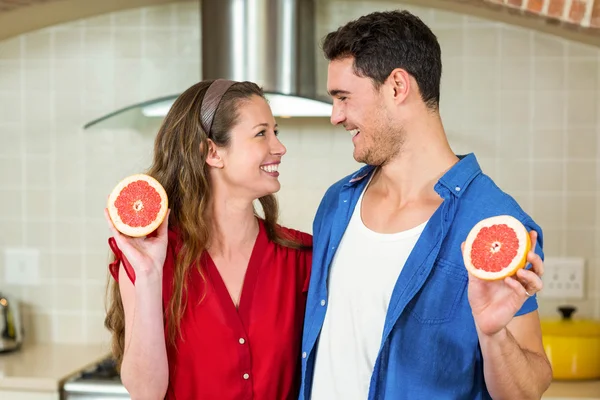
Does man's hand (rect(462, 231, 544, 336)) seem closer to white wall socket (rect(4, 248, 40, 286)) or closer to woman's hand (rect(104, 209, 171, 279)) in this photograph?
woman's hand (rect(104, 209, 171, 279))

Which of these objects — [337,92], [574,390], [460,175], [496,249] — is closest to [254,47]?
[337,92]

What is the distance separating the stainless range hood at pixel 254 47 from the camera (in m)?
3.02

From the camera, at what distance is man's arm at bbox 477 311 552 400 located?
1.51 meters

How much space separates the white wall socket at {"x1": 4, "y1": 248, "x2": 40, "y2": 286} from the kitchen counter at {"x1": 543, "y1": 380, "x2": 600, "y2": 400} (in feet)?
6.66

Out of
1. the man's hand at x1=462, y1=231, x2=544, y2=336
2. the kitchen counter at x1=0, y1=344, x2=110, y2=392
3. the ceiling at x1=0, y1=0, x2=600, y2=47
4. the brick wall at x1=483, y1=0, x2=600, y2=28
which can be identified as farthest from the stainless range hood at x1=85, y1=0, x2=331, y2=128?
the man's hand at x1=462, y1=231, x2=544, y2=336

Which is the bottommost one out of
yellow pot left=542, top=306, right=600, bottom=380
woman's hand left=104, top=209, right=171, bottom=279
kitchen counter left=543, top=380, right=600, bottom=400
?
kitchen counter left=543, top=380, right=600, bottom=400

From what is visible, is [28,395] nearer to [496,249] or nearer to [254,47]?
[254,47]

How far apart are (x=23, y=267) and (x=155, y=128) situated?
0.79 metres

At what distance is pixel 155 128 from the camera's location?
11.3 feet

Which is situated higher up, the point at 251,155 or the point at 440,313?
the point at 251,155

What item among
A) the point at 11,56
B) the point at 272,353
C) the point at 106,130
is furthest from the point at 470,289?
the point at 11,56

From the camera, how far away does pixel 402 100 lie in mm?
1853

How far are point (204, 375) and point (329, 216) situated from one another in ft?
1.50

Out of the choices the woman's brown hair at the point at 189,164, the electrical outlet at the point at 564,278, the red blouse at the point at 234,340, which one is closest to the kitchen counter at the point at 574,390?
the electrical outlet at the point at 564,278
